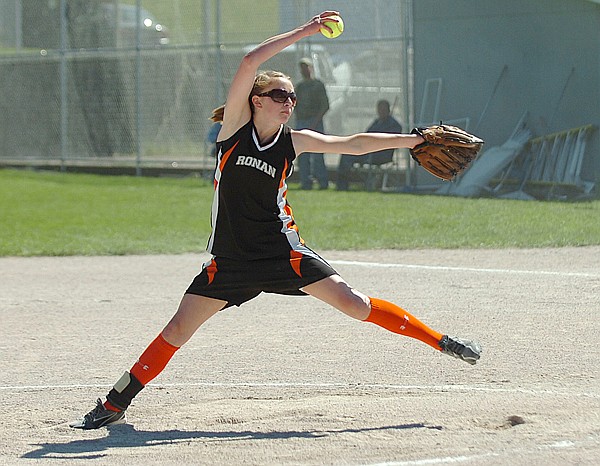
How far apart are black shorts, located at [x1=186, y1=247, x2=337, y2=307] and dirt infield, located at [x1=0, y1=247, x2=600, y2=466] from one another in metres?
0.67

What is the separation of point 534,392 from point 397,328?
0.85 m

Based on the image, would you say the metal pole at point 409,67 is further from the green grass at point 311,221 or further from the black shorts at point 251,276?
the black shorts at point 251,276

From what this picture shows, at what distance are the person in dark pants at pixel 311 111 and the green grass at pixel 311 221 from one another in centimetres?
44

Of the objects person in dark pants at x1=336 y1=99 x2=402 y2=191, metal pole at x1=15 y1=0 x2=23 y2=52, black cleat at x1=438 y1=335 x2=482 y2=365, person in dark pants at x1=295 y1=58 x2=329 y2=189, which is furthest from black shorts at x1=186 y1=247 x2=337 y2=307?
metal pole at x1=15 y1=0 x2=23 y2=52

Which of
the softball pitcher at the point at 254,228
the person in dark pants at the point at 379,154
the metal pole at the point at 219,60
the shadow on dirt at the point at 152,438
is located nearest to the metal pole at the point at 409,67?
the person in dark pants at the point at 379,154

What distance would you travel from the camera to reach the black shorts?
5.24 metres

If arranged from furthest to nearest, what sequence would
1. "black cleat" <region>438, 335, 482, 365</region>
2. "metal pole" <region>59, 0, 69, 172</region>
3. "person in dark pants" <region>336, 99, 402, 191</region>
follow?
"metal pole" <region>59, 0, 69, 172</region> → "person in dark pants" <region>336, 99, 402, 191</region> → "black cleat" <region>438, 335, 482, 365</region>

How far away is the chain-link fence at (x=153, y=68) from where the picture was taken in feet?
62.6

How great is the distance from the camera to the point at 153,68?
22.0 meters

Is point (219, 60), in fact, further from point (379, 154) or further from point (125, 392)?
point (125, 392)

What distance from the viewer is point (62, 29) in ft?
74.0

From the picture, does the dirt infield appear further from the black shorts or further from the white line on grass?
the black shorts

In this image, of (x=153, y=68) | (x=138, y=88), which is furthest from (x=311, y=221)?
(x=153, y=68)

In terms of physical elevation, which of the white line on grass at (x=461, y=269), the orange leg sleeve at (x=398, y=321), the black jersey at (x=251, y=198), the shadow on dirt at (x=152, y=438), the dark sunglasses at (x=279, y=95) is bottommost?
the white line on grass at (x=461, y=269)
